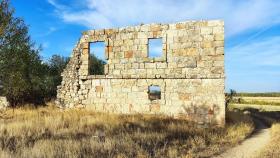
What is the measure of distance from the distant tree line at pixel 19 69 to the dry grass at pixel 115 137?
24.9 feet

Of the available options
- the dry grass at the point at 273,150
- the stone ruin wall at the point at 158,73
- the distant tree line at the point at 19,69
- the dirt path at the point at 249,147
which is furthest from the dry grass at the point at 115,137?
the distant tree line at the point at 19,69

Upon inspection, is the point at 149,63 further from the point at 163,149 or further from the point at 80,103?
the point at 163,149

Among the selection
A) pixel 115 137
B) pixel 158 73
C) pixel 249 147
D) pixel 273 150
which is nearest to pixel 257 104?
pixel 158 73

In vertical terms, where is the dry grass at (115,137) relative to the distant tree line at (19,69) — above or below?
below

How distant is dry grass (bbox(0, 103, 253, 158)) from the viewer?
9.21 meters

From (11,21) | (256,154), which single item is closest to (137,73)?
(256,154)

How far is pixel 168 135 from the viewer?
1209 centimetres

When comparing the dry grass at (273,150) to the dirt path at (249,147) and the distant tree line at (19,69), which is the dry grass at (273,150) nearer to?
the dirt path at (249,147)

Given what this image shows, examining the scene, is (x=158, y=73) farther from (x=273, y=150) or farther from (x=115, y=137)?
(x=273, y=150)

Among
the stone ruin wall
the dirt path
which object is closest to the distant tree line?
the stone ruin wall

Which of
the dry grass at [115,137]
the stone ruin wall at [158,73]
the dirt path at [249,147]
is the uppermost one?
the stone ruin wall at [158,73]

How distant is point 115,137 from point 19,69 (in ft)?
43.7

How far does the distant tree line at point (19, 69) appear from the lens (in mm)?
21547

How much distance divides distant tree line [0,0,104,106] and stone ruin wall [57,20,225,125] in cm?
511
